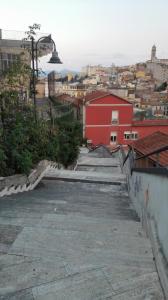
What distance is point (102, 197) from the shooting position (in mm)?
6559

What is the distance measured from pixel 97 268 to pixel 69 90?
224ft

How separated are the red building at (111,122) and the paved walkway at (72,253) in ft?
89.8

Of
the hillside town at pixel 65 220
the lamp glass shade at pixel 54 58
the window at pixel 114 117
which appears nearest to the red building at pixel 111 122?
the window at pixel 114 117

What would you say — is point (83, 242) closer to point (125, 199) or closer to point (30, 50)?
point (125, 199)

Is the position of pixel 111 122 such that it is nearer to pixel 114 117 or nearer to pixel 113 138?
pixel 114 117

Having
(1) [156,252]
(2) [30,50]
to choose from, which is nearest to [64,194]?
(1) [156,252]

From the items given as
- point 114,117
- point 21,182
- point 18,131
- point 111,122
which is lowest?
point 111,122

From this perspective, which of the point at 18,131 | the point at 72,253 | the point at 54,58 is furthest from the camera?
the point at 54,58

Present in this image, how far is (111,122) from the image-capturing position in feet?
108

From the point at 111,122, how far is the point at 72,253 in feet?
98.4

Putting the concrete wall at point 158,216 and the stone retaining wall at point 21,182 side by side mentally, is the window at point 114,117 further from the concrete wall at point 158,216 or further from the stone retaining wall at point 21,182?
the concrete wall at point 158,216

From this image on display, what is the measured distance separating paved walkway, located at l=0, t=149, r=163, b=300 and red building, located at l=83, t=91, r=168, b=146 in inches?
1078

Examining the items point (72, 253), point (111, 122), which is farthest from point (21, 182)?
point (111, 122)

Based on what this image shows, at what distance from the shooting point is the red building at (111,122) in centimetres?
3231
